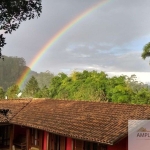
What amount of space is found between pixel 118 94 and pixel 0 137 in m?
27.8

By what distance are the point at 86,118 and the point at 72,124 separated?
95cm

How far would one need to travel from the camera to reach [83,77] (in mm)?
60375

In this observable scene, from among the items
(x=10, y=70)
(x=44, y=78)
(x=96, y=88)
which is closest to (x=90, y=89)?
(x=96, y=88)

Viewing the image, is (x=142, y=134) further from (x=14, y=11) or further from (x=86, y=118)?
(x=14, y=11)

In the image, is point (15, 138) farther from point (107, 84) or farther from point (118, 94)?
point (107, 84)

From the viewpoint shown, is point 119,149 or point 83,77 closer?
point 119,149

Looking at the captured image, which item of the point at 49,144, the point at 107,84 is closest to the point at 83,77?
the point at 107,84

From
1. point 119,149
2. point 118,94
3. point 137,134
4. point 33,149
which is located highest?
point 118,94

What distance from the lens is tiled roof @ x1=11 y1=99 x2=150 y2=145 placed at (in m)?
11.7

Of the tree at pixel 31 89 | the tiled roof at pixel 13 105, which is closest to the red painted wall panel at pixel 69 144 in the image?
the tiled roof at pixel 13 105

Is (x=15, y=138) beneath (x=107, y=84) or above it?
beneath

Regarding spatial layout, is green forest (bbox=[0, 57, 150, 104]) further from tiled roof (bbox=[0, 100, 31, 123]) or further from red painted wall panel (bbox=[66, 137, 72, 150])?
red painted wall panel (bbox=[66, 137, 72, 150])
